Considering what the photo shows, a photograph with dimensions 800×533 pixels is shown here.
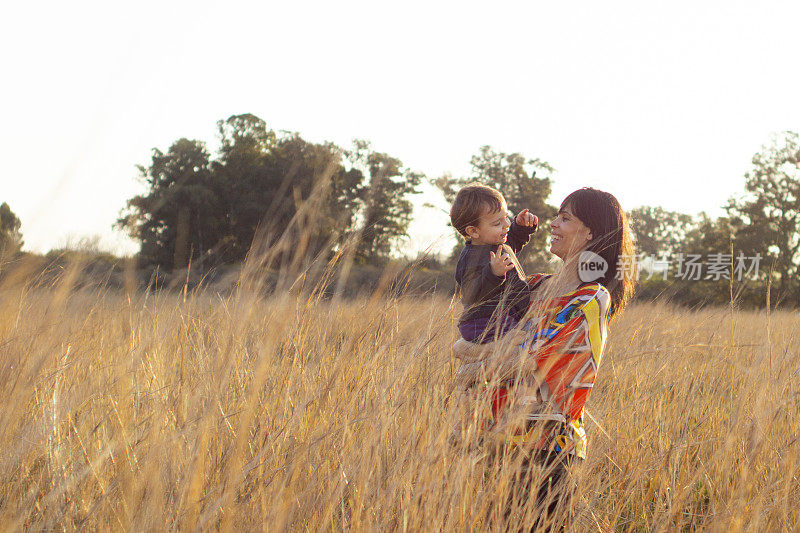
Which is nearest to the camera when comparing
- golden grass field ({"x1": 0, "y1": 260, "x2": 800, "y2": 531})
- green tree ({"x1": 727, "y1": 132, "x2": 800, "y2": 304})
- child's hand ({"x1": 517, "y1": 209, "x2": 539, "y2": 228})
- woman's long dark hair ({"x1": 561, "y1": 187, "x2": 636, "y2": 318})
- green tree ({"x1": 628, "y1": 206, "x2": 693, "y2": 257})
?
golden grass field ({"x1": 0, "y1": 260, "x2": 800, "y2": 531})

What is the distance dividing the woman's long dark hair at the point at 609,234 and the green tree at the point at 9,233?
191 cm

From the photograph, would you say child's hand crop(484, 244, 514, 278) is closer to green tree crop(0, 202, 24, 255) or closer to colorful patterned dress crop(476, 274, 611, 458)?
colorful patterned dress crop(476, 274, 611, 458)

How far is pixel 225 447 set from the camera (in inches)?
66.1

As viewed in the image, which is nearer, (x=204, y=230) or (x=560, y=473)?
(x=560, y=473)

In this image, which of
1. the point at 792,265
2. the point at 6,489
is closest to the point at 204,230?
the point at 6,489

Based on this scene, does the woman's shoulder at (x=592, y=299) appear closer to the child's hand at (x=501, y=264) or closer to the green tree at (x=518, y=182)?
A: the child's hand at (x=501, y=264)

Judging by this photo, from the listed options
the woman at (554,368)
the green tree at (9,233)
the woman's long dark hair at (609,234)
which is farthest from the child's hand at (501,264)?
the green tree at (9,233)

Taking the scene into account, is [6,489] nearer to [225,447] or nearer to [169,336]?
[225,447]

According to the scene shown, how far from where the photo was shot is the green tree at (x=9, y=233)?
2.27 metres

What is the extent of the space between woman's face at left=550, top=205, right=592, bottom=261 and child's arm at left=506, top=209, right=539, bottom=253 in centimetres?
41

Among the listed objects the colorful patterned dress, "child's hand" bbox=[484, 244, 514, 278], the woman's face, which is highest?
the woman's face

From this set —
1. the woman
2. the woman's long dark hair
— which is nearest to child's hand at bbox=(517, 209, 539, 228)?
the woman's long dark hair

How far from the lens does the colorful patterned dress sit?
5.45 feet

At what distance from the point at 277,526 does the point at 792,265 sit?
2999cm
